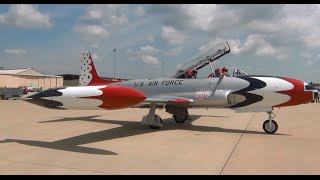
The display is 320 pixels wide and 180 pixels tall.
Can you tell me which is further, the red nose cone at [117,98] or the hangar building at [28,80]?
the hangar building at [28,80]

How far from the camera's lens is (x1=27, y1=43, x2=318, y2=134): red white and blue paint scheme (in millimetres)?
8180

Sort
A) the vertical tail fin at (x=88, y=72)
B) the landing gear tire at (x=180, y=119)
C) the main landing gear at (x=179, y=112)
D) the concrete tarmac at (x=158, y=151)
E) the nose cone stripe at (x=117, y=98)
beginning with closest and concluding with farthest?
the concrete tarmac at (x=158, y=151)
the nose cone stripe at (x=117, y=98)
the main landing gear at (x=179, y=112)
the landing gear tire at (x=180, y=119)
the vertical tail fin at (x=88, y=72)

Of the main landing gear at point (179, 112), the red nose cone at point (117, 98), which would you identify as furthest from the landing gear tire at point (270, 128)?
the red nose cone at point (117, 98)

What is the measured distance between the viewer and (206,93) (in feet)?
36.9

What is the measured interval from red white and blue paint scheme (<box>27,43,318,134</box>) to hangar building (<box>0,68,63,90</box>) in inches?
2649

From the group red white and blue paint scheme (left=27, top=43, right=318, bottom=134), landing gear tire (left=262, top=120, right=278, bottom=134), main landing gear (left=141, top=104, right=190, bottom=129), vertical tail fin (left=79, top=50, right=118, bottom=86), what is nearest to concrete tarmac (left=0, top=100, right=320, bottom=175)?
landing gear tire (left=262, top=120, right=278, bottom=134)

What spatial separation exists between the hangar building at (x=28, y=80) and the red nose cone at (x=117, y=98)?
229 ft

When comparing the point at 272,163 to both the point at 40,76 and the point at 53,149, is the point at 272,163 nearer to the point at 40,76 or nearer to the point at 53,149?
the point at 53,149

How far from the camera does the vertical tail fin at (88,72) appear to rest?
15.5 m

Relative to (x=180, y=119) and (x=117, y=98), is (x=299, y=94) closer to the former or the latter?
(x=180, y=119)

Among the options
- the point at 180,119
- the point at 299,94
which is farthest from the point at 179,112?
the point at 299,94

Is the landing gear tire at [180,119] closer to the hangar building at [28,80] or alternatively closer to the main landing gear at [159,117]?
the main landing gear at [159,117]
